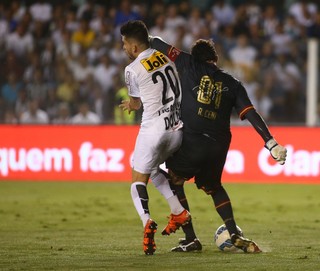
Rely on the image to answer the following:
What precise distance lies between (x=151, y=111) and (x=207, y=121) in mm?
568

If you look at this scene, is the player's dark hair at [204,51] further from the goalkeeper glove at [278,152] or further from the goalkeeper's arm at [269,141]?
the goalkeeper glove at [278,152]

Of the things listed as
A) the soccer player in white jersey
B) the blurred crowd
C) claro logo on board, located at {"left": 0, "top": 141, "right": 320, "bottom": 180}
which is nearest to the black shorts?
the soccer player in white jersey

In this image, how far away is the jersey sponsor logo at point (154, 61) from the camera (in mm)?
8844

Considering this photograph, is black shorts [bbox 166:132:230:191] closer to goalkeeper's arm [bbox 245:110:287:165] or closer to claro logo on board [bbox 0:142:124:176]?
goalkeeper's arm [bbox 245:110:287:165]

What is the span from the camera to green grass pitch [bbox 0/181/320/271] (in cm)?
833

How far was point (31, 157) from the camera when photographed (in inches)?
722

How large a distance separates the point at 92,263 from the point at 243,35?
38.1 feet

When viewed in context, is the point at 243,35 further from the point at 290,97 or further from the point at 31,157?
the point at 31,157

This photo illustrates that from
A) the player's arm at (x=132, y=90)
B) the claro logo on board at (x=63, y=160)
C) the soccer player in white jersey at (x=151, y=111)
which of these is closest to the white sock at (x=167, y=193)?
the soccer player in white jersey at (x=151, y=111)

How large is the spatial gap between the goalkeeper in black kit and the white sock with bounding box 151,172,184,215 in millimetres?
139

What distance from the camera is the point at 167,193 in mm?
9062

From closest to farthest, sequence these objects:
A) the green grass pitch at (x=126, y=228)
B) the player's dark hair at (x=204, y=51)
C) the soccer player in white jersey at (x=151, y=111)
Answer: the green grass pitch at (x=126, y=228)
the soccer player in white jersey at (x=151, y=111)
the player's dark hair at (x=204, y=51)

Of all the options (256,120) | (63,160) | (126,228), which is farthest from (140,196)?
(63,160)

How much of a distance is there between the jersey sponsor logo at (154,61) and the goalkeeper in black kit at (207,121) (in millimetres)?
202
